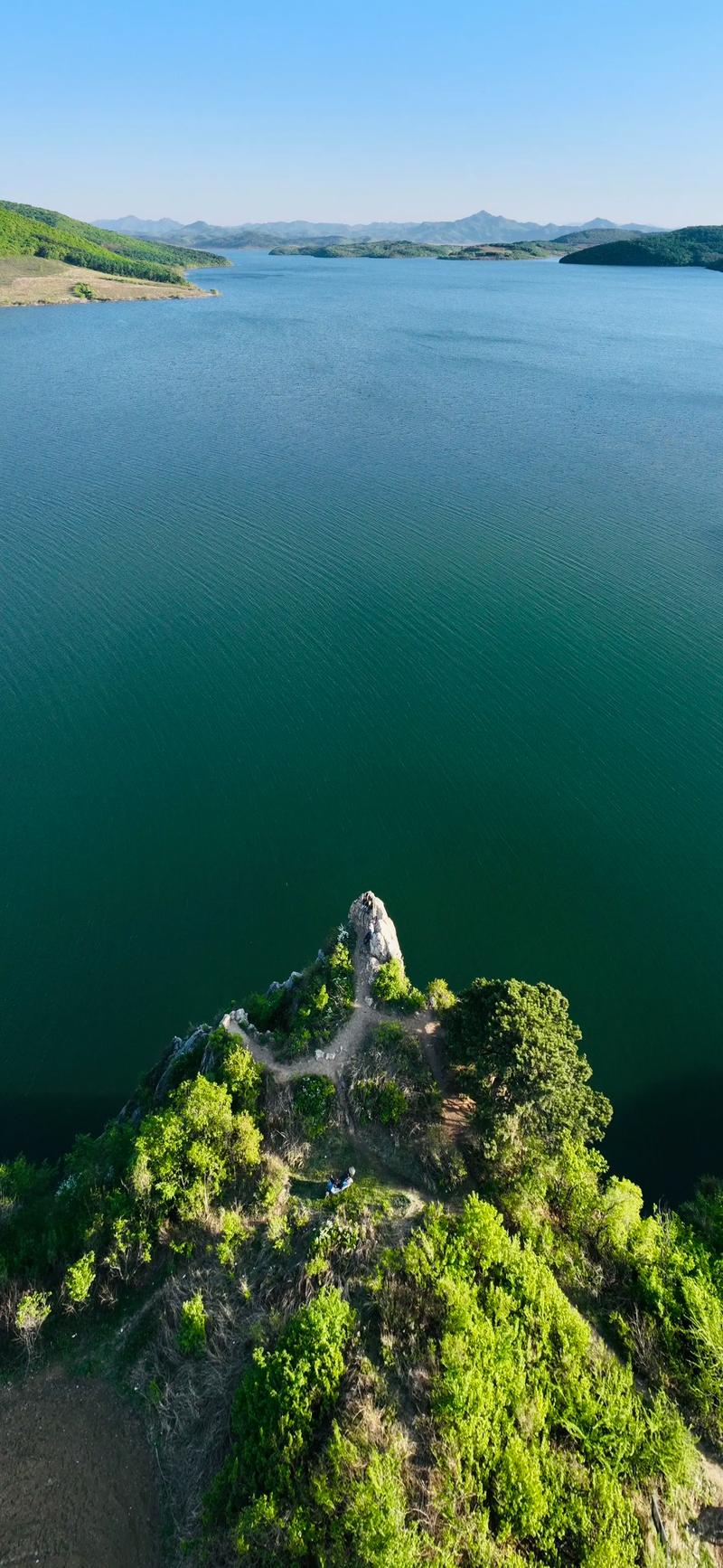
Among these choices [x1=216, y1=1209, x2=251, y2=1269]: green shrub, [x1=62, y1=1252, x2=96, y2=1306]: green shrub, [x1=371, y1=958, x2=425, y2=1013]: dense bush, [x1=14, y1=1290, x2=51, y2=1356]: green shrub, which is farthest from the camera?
[x1=371, y1=958, x2=425, y2=1013]: dense bush

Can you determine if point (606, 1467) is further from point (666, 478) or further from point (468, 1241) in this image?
point (666, 478)

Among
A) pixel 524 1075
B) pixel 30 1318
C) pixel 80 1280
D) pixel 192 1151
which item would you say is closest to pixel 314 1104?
pixel 192 1151

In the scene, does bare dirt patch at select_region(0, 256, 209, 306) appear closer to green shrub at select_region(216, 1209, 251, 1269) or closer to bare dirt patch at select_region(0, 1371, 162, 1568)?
green shrub at select_region(216, 1209, 251, 1269)

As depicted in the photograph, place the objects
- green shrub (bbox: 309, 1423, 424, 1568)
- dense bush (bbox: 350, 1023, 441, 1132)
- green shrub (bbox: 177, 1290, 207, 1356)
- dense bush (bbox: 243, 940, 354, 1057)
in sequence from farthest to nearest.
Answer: dense bush (bbox: 243, 940, 354, 1057) → dense bush (bbox: 350, 1023, 441, 1132) → green shrub (bbox: 177, 1290, 207, 1356) → green shrub (bbox: 309, 1423, 424, 1568)

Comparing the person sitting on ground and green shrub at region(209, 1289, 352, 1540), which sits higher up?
the person sitting on ground

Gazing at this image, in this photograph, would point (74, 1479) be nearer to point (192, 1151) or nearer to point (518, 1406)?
point (192, 1151)

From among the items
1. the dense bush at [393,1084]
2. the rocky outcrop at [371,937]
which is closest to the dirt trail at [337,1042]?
the rocky outcrop at [371,937]

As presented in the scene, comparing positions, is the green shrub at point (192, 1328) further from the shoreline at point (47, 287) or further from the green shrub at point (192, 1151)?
the shoreline at point (47, 287)

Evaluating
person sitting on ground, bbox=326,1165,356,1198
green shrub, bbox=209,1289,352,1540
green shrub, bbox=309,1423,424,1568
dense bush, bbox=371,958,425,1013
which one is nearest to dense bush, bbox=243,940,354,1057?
dense bush, bbox=371,958,425,1013
